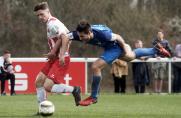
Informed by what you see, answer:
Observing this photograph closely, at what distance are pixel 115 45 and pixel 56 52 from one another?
1286 mm

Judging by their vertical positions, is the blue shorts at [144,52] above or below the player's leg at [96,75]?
above

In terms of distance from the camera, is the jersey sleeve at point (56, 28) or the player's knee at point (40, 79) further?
the player's knee at point (40, 79)

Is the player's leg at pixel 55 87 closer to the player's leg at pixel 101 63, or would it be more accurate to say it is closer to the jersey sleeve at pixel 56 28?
the player's leg at pixel 101 63

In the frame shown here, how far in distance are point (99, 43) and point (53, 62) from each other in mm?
1012

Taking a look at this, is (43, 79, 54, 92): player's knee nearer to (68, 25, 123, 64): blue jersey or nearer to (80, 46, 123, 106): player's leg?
(80, 46, 123, 106): player's leg

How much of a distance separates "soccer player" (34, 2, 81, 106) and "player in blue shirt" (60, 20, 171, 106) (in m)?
0.23

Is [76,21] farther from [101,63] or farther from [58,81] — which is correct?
[58,81]

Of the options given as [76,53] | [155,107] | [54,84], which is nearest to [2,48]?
[76,53]

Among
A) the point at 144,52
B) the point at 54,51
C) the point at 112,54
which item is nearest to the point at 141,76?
the point at 144,52

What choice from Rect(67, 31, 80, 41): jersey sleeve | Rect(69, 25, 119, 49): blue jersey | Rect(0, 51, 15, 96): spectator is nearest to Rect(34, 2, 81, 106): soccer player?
Rect(67, 31, 80, 41): jersey sleeve

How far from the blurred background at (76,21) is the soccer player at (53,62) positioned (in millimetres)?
26233

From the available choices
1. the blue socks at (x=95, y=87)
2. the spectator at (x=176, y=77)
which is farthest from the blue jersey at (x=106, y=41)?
the spectator at (x=176, y=77)

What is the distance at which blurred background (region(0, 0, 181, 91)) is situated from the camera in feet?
137

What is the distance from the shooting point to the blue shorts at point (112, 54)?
14562mm
